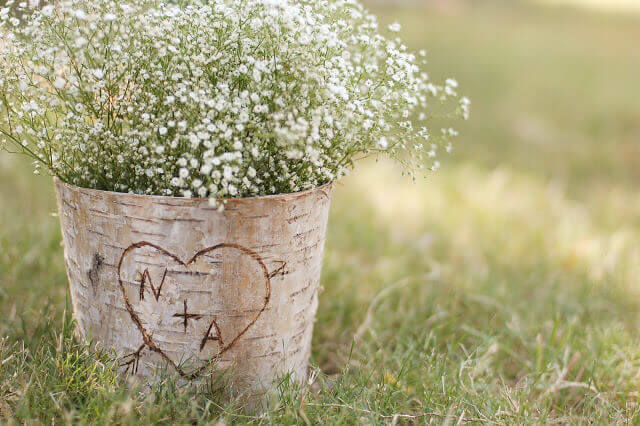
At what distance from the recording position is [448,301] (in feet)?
9.67

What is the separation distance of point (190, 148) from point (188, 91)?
0.17 metres

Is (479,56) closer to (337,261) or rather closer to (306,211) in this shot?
(337,261)

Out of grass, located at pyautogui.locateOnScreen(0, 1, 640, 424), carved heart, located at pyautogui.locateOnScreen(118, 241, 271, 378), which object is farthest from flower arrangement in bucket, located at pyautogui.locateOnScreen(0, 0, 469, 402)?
grass, located at pyautogui.locateOnScreen(0, 1, 640, 424)

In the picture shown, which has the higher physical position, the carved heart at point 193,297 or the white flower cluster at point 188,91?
the white flower cluster at point 188,91

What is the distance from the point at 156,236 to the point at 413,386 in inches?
42.9

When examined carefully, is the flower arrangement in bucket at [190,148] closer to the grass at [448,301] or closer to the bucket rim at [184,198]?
the bucket rim at [184,198]

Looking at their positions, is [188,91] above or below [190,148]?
above

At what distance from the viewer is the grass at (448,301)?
185cm

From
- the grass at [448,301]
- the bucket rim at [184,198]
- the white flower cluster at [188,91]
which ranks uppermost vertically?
the white flower cluster at [188,91]

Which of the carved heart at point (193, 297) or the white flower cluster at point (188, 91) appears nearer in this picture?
the white flower cluster at point (188, 91)

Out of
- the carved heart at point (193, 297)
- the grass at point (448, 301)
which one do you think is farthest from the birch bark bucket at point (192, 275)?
the grass at point (448, 301)

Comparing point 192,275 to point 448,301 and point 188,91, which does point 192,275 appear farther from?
point 448,301

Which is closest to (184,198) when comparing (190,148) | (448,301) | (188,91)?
(190,148)

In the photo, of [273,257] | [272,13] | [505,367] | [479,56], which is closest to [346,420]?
[273,257]
